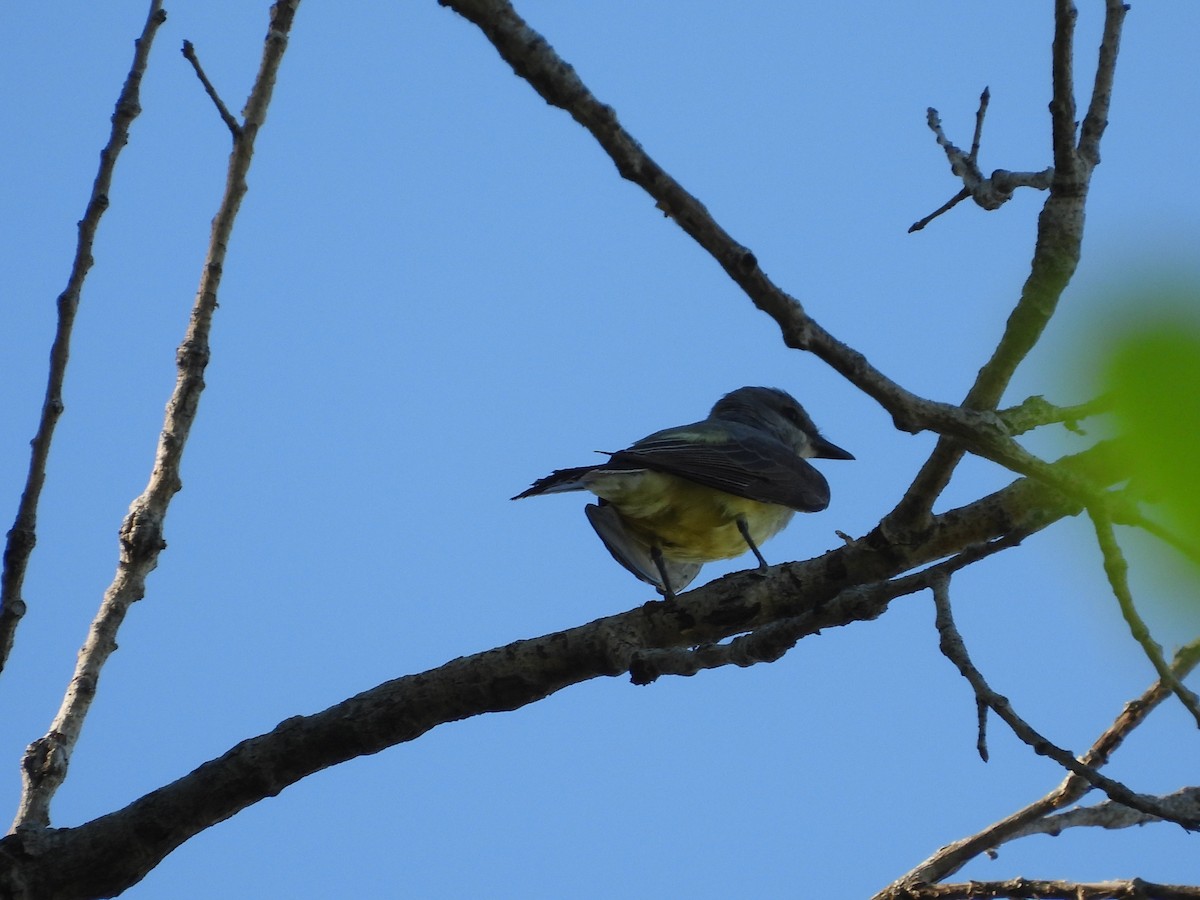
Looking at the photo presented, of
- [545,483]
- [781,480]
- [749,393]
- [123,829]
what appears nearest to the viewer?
[123,829]

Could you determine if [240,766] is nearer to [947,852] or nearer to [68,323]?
[68,323]

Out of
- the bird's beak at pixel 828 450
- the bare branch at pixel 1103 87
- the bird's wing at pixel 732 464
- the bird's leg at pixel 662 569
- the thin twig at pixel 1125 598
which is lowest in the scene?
the thin twig at pixel 1125 598

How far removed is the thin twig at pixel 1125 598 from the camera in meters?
2.62

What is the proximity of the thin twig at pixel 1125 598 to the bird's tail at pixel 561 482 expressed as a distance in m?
4.04

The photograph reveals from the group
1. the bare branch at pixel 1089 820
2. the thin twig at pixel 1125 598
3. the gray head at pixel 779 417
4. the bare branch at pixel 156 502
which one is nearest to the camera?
the thin twig at pixel 1125 598

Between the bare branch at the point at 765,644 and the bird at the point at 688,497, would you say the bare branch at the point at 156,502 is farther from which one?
the bird at the point at 688,497

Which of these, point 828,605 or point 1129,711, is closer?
point 828,605

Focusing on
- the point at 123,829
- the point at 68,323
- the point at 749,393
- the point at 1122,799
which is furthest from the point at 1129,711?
the point at 749,393

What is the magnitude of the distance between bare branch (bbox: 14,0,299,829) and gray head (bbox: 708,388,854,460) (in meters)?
5.67

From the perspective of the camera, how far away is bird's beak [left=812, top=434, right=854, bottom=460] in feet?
33.1

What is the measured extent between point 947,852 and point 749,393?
6011 millimetres

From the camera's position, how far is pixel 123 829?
3865 mm

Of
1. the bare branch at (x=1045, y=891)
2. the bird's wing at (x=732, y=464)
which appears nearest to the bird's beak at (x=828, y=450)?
the bird's wing at (x=732, y=464)

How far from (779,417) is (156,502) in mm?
6376
